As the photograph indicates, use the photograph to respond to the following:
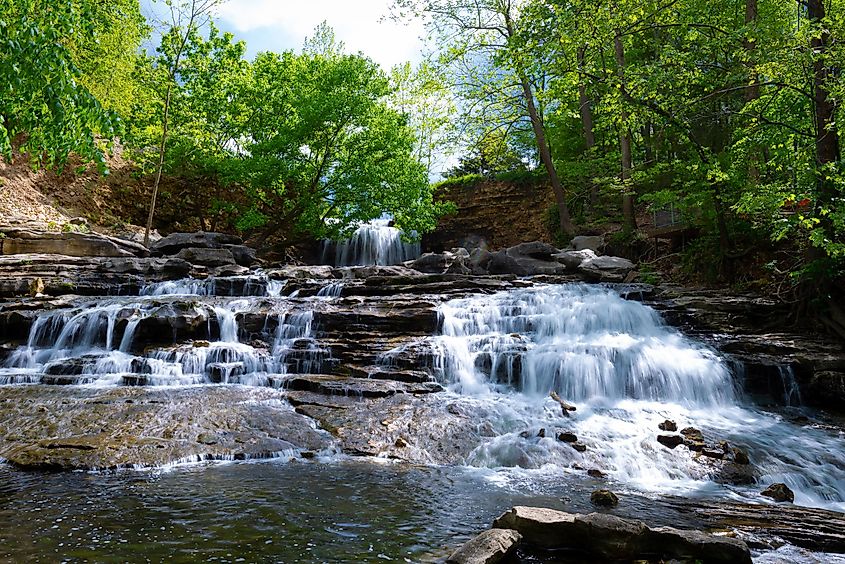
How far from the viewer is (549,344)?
10758 mm

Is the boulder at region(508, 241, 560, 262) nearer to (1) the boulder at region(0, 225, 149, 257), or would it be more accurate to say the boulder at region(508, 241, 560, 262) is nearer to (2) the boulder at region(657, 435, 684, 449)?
(2) the boulder at region(657, 435, 684, 449)

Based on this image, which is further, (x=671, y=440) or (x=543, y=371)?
(x=543, y=371)

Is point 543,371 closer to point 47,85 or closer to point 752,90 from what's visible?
point 47,85

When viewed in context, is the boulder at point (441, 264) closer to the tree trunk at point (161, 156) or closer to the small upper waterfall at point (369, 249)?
the small upper waterfall at point (369, 249)

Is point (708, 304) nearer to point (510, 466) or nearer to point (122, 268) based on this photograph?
point (510, 466)

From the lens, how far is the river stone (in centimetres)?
345

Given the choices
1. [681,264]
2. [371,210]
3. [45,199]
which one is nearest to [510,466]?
[681,264]

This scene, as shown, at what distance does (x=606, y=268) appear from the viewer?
16.0 meters

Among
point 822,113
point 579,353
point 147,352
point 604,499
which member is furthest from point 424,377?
point 822,113

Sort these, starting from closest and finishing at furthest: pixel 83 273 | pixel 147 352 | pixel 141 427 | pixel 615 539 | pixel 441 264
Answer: pixel 615 539, pixel 141 427, pixel 147 352, pixel 83 273, pixel 441 264

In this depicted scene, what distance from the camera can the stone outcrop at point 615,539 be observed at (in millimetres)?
3588

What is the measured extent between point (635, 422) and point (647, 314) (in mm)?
4621

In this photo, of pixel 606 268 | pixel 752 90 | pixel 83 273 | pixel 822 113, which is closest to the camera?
pixel 822 113

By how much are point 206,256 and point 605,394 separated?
1448 cm
